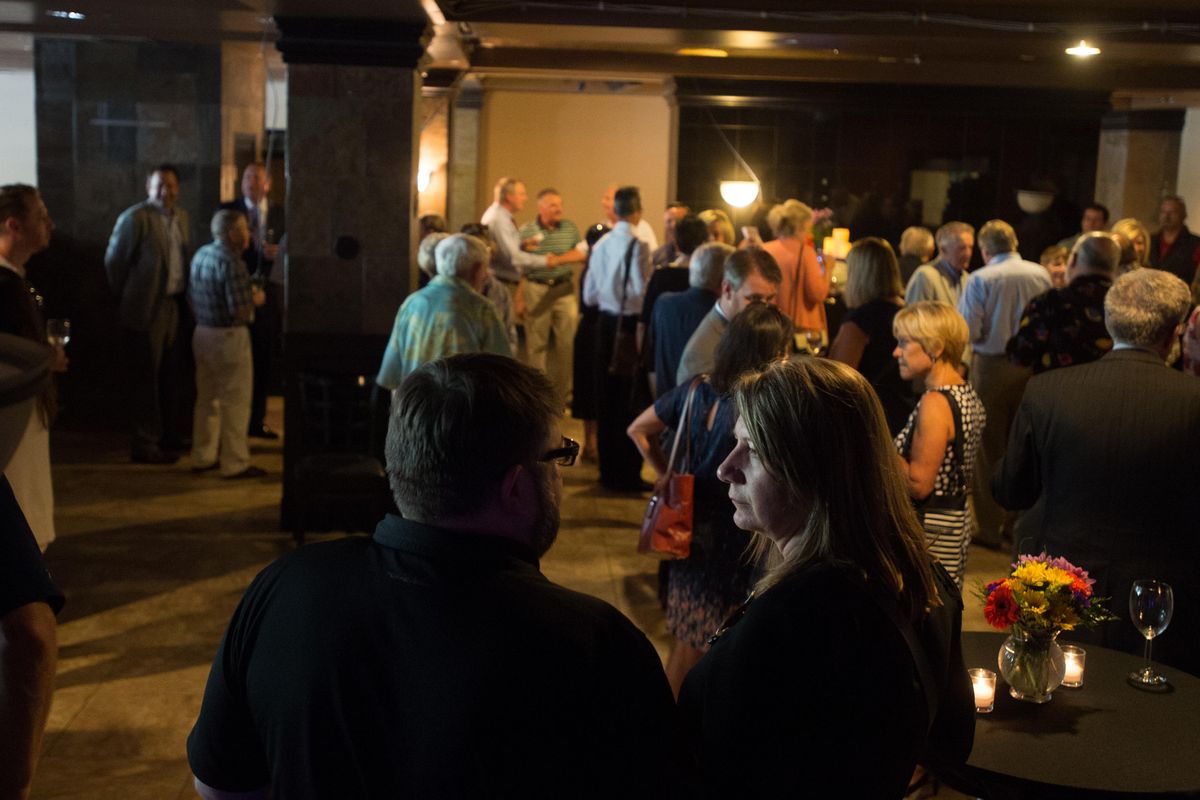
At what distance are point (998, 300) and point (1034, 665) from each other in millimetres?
4602

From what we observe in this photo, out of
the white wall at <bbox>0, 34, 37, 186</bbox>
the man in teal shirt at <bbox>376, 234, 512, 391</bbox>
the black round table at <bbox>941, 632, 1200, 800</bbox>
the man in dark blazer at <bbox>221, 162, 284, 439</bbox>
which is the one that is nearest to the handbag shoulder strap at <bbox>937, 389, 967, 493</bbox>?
the black round table at <bbox>941, 632, 1200, 800</bbox>

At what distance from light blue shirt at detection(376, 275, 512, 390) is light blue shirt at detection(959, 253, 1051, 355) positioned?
2.74m

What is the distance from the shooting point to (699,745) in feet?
5.64

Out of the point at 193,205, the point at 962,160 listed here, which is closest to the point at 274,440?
the point at 193,205

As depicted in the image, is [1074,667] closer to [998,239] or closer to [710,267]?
[710,267]

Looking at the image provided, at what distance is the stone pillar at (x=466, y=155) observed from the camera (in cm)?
1303

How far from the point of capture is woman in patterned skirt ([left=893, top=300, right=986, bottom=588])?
3.96 metres

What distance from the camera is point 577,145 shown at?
45.9 ft

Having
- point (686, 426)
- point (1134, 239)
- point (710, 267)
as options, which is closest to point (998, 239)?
point (1134, 239)

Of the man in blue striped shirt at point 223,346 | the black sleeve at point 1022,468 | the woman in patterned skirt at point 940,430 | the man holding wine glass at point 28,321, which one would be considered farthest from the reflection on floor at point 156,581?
the black sleeve at point 1022,468

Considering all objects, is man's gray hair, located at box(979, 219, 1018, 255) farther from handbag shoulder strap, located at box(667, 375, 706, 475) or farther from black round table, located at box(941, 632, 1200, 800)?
black round table, located at box(941, 632, 1200, 800)

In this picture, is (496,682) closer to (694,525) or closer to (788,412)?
(788,412)

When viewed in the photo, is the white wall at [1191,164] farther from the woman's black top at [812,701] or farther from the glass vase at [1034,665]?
the woman's black top at [812,701]

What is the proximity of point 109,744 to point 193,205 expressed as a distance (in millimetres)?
5847
